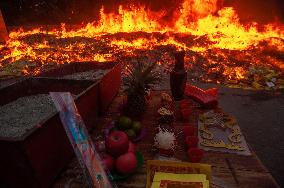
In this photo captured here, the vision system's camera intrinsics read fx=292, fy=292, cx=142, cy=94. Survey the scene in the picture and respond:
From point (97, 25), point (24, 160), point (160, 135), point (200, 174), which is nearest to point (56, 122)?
point (24, 160)

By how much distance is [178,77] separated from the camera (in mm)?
3852

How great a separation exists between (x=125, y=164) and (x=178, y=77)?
5.69 ft

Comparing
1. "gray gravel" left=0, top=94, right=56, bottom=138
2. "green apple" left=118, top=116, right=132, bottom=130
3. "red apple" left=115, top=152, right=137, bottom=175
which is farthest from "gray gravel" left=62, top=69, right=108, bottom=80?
"red apple" left=115, top=152, right=137, bottom=175

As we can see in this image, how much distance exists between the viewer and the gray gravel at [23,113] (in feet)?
8.92

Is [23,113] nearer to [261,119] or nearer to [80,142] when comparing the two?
[80,142]

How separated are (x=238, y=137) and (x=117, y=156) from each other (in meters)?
1.36

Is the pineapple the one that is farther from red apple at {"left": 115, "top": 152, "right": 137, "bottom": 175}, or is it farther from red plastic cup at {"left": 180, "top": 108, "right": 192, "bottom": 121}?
red apple at {"left": 115, "top": 152, "right": 137, "bottom": 175}

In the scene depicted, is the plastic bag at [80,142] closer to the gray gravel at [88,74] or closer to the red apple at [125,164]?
the red apple at [125,164]

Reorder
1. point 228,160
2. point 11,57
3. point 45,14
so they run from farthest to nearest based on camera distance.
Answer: point 45,14
point 11,57
point 228,160

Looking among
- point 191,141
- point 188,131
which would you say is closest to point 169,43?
point 188,131

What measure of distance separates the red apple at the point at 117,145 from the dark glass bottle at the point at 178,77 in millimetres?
1535

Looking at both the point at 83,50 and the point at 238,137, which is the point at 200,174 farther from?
the point at 83,50

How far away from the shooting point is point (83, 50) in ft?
35.2

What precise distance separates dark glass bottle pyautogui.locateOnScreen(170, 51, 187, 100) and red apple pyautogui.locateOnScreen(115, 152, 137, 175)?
165cm
